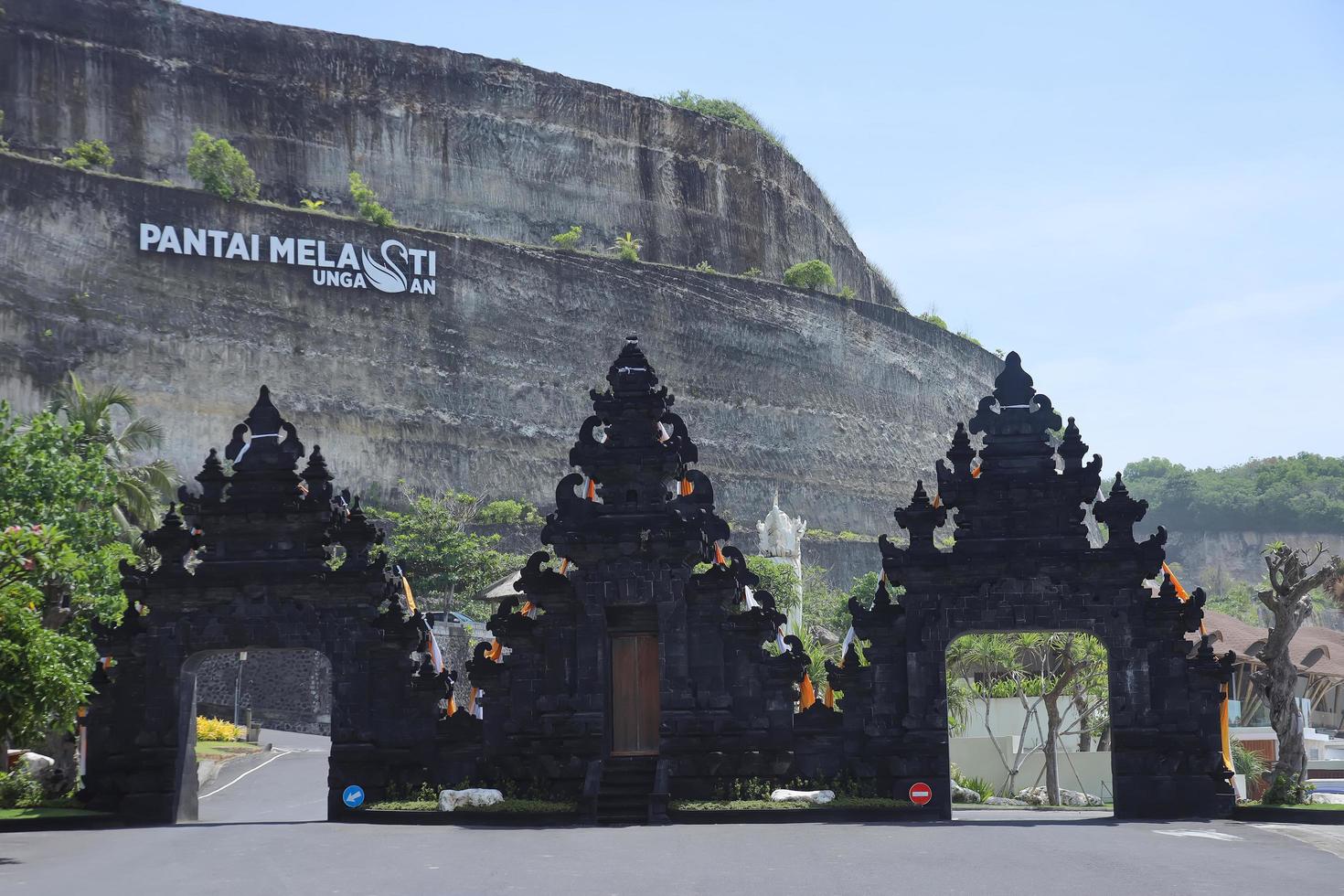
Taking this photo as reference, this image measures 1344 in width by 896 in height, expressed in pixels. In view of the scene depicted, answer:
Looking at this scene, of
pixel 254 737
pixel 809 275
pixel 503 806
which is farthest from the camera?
pixel 809 275

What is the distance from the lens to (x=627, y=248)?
87000 mm

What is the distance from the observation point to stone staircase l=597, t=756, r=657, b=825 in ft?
83.1

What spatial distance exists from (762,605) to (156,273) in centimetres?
5121

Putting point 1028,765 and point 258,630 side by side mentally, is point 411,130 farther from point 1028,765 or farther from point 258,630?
point 258,630

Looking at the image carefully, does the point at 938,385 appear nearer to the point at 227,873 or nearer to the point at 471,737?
the point at 471,737

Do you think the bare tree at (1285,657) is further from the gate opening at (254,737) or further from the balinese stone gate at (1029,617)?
the gate opening at (254,737)

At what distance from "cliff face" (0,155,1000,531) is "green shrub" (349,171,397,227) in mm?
835

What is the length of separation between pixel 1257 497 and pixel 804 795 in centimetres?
13416

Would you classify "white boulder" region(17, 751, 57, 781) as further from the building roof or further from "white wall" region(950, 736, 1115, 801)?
the building roof

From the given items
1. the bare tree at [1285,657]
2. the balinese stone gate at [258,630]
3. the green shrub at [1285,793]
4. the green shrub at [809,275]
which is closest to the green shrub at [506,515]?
the green shrub at [809,275]

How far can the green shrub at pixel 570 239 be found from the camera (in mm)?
85688

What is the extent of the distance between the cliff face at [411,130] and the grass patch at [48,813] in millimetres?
57148

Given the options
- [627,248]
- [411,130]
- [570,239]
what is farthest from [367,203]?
[627,248]

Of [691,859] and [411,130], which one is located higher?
[411,130]
